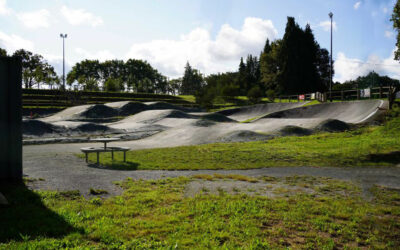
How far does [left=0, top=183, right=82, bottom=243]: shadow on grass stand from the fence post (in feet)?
4.99

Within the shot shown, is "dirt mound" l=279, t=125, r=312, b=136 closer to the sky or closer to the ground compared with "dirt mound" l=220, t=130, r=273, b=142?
closer to the sky

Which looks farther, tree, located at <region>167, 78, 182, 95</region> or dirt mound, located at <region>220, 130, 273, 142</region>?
tree, located at <region>167, 78, 182, 95</region>

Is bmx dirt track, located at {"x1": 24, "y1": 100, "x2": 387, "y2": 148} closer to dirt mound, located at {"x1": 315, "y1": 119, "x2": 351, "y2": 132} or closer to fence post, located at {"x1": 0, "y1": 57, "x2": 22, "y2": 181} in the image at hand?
dirt mound, located at {"x1": 315, "y1": 119, "x2": 351, "y2": 132}

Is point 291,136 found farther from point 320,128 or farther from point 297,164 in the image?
point 297,164

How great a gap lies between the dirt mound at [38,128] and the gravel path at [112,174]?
40.9ft

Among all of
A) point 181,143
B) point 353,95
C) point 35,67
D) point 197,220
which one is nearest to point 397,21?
point 353,95

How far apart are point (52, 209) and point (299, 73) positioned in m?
54.9

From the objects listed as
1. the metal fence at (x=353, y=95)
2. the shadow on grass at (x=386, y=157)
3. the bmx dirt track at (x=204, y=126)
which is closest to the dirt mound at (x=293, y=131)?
the bmx dirt track at (x=204, y=126)

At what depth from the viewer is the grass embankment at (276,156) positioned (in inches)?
438

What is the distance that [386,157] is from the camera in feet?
Result: 38.9

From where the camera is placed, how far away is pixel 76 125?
25.0m

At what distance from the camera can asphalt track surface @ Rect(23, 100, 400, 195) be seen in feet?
26.8

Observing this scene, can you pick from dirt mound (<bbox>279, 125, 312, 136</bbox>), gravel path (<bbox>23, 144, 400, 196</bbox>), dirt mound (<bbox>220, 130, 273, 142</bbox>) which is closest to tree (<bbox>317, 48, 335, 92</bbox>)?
dirt mound (<bbox>279, 125, 312, 136</bbox>)

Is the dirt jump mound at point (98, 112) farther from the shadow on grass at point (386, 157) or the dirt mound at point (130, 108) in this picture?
the shadow on grass at point (386, 157)
